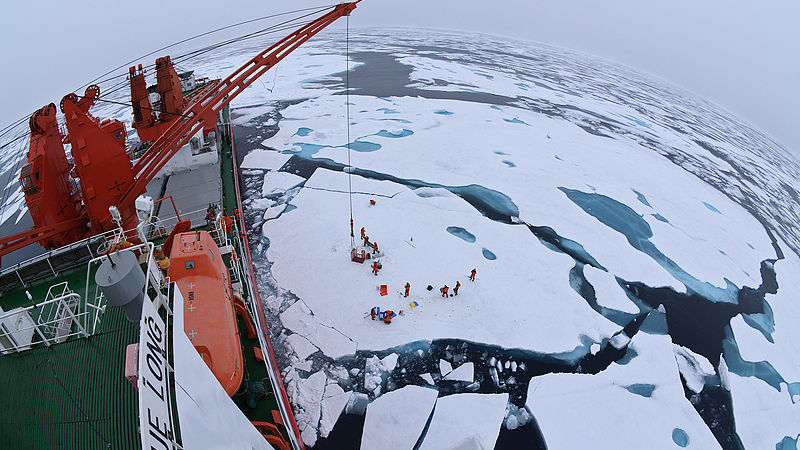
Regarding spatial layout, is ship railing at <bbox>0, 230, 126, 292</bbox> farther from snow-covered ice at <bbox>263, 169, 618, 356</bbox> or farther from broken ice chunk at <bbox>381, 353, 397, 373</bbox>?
broken ice chunk at <bbox>381, 353, 397, 373</bbox>

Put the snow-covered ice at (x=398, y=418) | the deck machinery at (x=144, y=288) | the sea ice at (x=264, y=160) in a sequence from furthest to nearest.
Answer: the sea ice at (x=264, y=160)
the snow-covered ice at (x=398, y=418)
the deck machinery at (x=144, y=288)

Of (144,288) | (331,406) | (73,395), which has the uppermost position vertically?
(144,288)

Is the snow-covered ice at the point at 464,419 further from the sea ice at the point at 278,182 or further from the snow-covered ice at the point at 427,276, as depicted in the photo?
the sea ice at the point at 278,182

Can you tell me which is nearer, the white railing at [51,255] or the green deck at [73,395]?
the green deck at [73,395]

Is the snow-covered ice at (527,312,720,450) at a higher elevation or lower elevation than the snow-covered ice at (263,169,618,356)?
lower

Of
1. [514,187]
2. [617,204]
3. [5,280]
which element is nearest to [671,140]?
[617,204]

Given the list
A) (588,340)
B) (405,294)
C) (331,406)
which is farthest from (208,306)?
(588,340)

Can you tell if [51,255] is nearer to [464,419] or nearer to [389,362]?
[389,362]

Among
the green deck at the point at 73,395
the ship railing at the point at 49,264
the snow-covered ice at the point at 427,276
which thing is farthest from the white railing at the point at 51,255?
the green deck at the point at 73,395

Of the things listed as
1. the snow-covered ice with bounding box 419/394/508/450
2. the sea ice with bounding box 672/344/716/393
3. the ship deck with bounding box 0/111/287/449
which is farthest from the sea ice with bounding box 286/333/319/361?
the sea ice with bounding box 672/344/716/393
